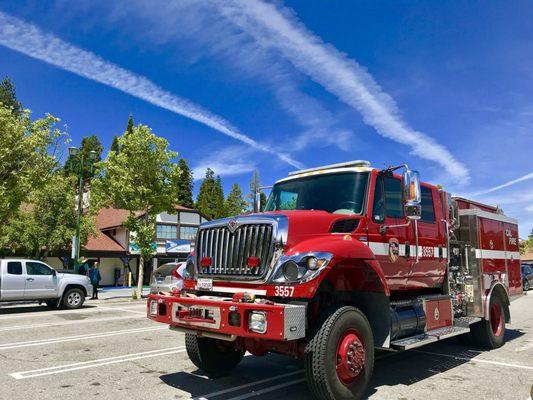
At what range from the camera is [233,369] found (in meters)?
6.46

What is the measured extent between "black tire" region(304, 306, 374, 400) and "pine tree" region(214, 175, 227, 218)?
5510 centimetres

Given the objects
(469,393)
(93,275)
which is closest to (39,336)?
(469,393)

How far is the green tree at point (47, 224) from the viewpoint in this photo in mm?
24719

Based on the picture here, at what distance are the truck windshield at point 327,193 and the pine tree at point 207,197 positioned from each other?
184ft

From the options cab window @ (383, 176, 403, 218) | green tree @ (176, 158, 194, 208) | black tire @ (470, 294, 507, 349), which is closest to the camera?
cab window @ (383, 176, 403, 218)

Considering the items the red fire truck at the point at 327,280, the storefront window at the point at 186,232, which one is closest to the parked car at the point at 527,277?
the red fire truck at the point at 327,280

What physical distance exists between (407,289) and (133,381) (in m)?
3.89

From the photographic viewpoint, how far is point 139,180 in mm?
21859

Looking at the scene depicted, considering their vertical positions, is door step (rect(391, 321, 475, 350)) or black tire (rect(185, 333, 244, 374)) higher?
door step (rect(391, 321, 475, 350))

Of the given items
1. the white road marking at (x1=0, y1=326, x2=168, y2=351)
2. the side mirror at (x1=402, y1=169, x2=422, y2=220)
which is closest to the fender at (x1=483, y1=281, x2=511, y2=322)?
the side mirror at (x1=402, y1=169, x2=422, y2=220)

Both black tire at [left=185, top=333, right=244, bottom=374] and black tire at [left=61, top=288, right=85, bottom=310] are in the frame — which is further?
black tire at [left=61, top=288, right=85, bottom=310]

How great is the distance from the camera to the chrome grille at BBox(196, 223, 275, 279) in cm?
495

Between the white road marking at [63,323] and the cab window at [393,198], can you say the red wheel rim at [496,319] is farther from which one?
the white road marking at [63,323]

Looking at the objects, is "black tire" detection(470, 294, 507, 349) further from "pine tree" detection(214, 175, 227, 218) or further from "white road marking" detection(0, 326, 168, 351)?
"pine tree" detection(214, 175, 227, 218)
